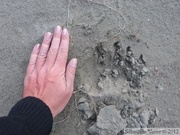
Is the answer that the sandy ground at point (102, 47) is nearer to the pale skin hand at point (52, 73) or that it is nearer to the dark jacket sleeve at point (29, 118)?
the pale skin hand at point (52, 73)

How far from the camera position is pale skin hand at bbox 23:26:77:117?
5.83 ft

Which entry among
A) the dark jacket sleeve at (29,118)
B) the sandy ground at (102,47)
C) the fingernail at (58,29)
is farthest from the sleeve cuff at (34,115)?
the fingernail at (58,29)

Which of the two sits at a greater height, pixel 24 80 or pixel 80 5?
pixel 80 5

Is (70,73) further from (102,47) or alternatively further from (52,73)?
(102,47)

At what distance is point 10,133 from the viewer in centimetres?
154

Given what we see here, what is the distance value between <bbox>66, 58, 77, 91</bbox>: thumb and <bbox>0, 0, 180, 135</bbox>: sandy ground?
58 millimetres

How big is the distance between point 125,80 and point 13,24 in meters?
0.71

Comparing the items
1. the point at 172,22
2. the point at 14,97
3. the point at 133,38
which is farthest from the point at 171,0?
the point at 14,97

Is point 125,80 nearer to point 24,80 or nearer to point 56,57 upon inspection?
point 56,57

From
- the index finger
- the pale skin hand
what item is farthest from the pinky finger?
the index finger

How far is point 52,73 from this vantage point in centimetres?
179

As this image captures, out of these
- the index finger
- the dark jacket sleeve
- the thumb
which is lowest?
the dark jacket sleeve

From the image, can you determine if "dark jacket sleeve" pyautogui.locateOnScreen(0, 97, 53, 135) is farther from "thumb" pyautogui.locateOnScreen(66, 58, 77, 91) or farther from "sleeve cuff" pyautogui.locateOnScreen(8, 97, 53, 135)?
"thumb" pyautogui.locateOnScreen(66, 58, 77, 91)

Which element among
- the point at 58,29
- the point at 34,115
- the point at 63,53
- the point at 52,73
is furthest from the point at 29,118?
the point at 58,29
